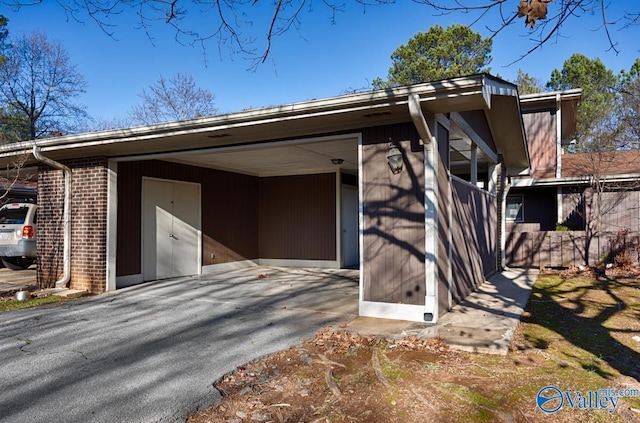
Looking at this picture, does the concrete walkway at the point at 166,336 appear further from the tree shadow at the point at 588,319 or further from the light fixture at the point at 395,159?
the light fixture at the point at 395,159

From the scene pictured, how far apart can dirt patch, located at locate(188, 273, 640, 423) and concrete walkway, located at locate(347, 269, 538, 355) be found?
0.16m

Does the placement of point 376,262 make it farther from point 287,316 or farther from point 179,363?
point 179,363

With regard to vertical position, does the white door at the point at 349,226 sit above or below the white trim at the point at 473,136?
below

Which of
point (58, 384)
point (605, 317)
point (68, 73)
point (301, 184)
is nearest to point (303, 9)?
point (58, 384)

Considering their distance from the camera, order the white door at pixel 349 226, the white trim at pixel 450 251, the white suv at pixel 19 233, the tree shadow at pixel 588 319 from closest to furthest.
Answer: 1. the tree shadow at pixel 588 319
2. the white trim at pixel 450 251
3. the white suv at pixel 19 233
4. the white door at pixel 349 226

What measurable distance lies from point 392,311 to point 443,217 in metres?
1.35

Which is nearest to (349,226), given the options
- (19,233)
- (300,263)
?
(300,263)

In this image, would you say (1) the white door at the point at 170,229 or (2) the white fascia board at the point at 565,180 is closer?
(1) the white door at the point at 170,229

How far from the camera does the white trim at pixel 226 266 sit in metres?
10.1

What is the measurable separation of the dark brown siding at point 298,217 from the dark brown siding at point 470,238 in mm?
3752

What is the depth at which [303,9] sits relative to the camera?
3535mm

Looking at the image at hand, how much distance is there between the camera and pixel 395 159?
5355 millimetres

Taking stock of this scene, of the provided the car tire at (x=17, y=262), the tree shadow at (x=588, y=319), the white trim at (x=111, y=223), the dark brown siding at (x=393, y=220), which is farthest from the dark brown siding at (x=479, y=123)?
the car tire at (x=17, y=262)

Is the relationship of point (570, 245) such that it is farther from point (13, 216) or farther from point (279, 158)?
point (13, 216)
